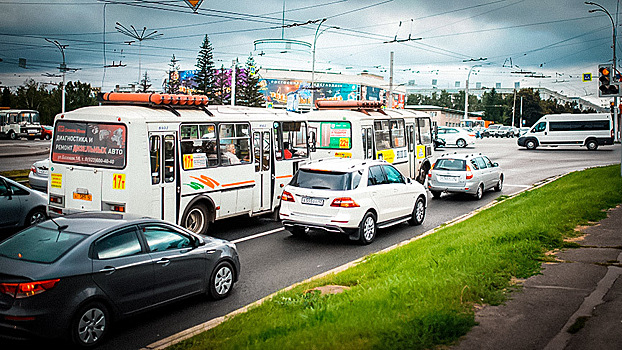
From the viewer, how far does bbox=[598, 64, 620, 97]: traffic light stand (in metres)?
17.8

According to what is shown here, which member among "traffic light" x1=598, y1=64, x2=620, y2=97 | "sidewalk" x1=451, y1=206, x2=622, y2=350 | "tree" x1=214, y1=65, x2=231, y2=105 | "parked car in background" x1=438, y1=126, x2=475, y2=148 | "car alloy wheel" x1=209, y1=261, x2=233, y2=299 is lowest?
"car alloy wheel" x1=209, y1=261, x2=233, y2=299

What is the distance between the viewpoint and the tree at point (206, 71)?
2872 inches

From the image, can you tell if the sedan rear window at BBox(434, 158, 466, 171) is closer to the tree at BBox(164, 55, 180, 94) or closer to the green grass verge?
the green grass verge

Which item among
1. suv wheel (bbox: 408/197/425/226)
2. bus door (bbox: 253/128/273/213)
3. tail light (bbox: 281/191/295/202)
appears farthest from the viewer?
suv wheel (bbox: 408/197/425/226)

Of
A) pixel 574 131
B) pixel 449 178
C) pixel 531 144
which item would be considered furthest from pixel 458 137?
pixel 449 178

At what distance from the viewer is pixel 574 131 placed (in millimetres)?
46719

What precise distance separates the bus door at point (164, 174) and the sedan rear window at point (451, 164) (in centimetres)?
1093

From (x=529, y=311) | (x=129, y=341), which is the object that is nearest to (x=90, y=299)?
(x=129, y=341)

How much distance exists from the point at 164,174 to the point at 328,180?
3403 mm

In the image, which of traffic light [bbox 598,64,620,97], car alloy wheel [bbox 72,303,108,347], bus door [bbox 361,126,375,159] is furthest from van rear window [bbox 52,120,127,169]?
traffic light [bbox 598,64,620,97]

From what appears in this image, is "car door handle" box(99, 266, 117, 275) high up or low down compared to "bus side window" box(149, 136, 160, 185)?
down

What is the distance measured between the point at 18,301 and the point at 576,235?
29.5ft

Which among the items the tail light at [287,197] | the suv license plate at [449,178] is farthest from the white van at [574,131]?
the tail light at [287,197]

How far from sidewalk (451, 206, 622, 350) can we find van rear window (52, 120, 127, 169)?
301 inches
